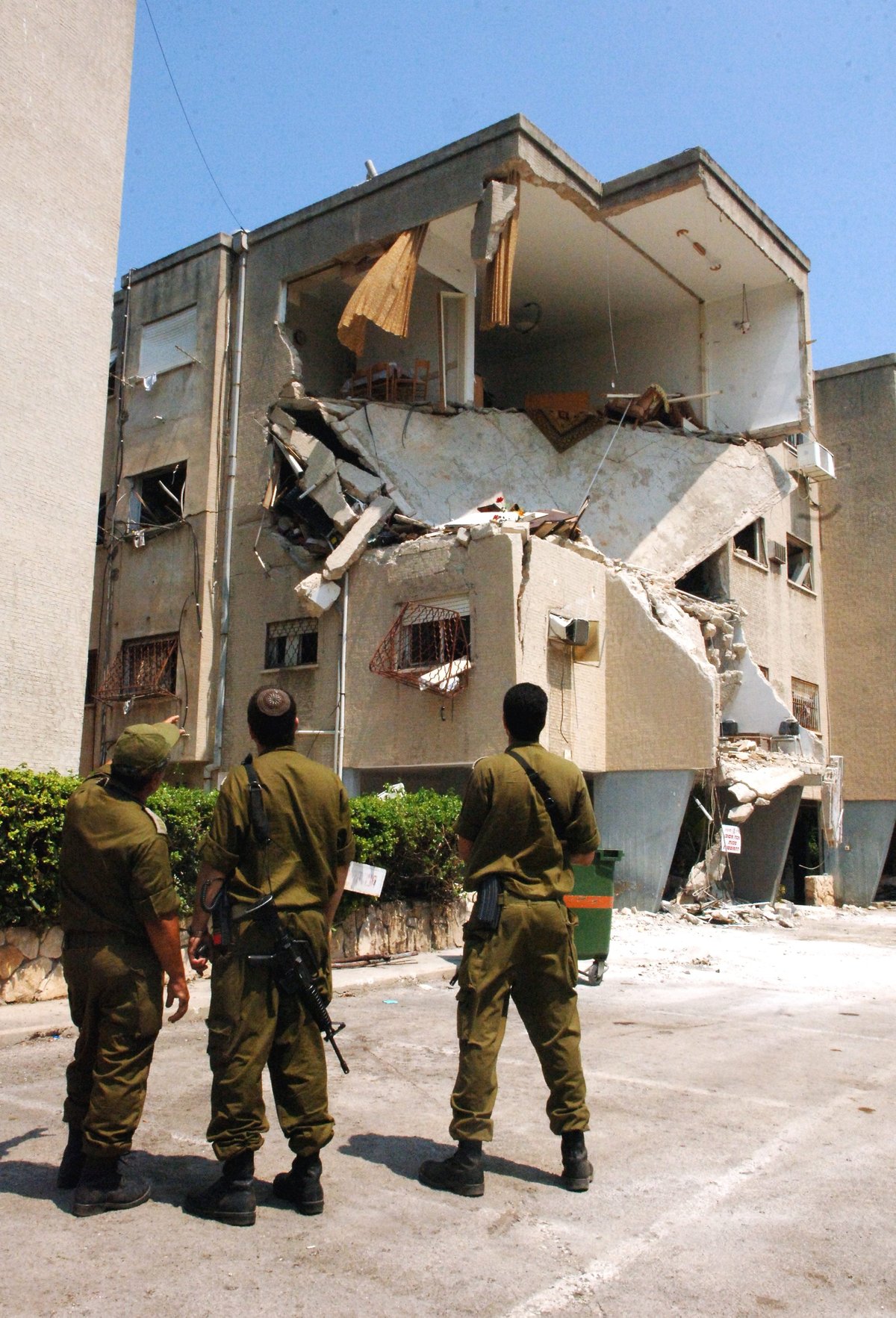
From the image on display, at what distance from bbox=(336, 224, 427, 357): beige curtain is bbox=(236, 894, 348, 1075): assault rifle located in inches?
601

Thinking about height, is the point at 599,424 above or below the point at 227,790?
above

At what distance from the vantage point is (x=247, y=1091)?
3586 millimetres

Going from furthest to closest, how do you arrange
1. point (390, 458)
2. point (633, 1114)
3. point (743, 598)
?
point (743, 598)
point (390, 458)
point (633, 1114)

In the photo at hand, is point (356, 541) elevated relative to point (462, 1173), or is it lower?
elevated

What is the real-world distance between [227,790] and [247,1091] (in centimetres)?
101

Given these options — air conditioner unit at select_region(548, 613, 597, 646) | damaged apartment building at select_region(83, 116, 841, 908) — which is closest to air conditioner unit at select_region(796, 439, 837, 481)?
damaged apartment building at select_region(83, 116, 841, 908)

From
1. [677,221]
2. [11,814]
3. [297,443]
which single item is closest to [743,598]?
[677,221]

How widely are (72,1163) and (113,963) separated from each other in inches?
29.8

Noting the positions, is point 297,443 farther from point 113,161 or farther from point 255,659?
point 113,161

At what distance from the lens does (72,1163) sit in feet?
12.6

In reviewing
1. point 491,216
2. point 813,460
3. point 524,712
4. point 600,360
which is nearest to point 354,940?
point 524,712

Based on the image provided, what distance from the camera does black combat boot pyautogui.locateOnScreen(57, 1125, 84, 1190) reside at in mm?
3832

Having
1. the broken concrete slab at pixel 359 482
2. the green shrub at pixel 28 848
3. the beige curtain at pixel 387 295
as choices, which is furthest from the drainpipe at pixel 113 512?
the green shrub at pixel 28 848

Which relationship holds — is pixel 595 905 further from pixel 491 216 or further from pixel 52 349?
pixel 491 216
